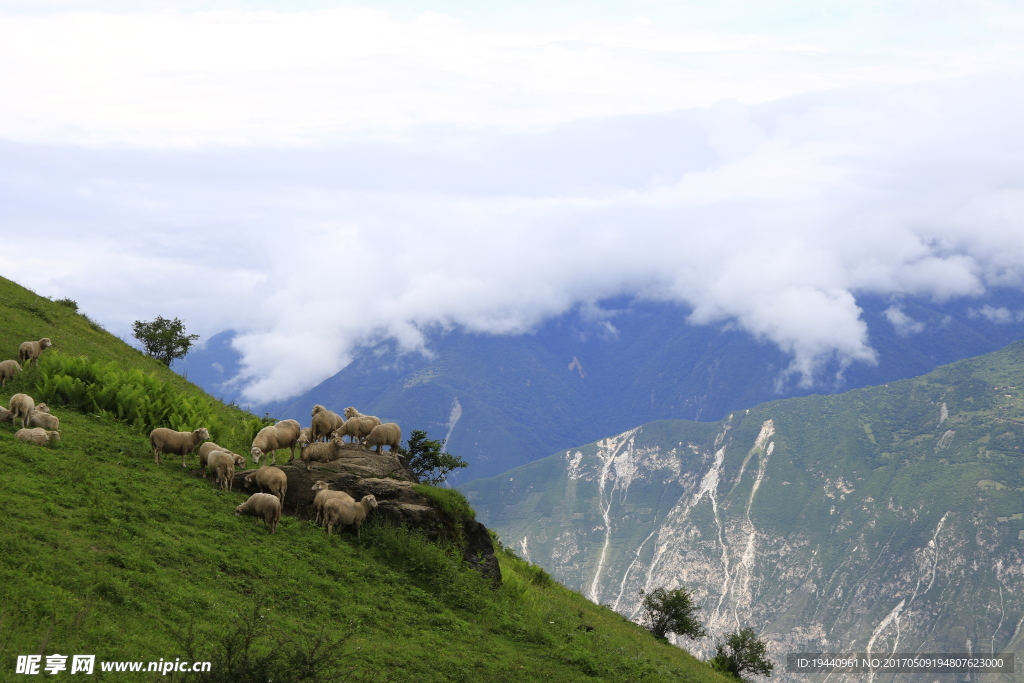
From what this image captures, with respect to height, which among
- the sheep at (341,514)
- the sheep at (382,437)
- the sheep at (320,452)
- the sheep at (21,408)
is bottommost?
the sheep at (341,514)

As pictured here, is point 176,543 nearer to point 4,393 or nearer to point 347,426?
point 347,426

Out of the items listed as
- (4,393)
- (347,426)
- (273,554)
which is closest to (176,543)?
(273,554)

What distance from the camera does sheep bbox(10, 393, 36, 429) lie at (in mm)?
23750

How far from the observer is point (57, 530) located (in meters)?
17.1

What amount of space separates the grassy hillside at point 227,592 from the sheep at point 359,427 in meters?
5.88

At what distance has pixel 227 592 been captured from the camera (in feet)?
57.6

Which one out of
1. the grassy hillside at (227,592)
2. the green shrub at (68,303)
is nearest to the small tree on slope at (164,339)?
the green shrub at (68,303)

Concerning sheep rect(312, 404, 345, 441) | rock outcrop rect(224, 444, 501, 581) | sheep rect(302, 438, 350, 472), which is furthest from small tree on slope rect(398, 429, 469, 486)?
sheep rect(302, 438, 350, 472)

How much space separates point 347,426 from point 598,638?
11.0m

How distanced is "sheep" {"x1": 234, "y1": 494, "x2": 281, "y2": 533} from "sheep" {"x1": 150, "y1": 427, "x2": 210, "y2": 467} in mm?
3881

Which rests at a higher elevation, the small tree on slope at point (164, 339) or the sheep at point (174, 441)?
the small tree on slope at point (164, 339)

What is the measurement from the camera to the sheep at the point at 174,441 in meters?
24.4

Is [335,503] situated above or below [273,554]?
above

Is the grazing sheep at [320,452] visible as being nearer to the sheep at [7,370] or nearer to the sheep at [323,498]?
the sheep at [323,498]
